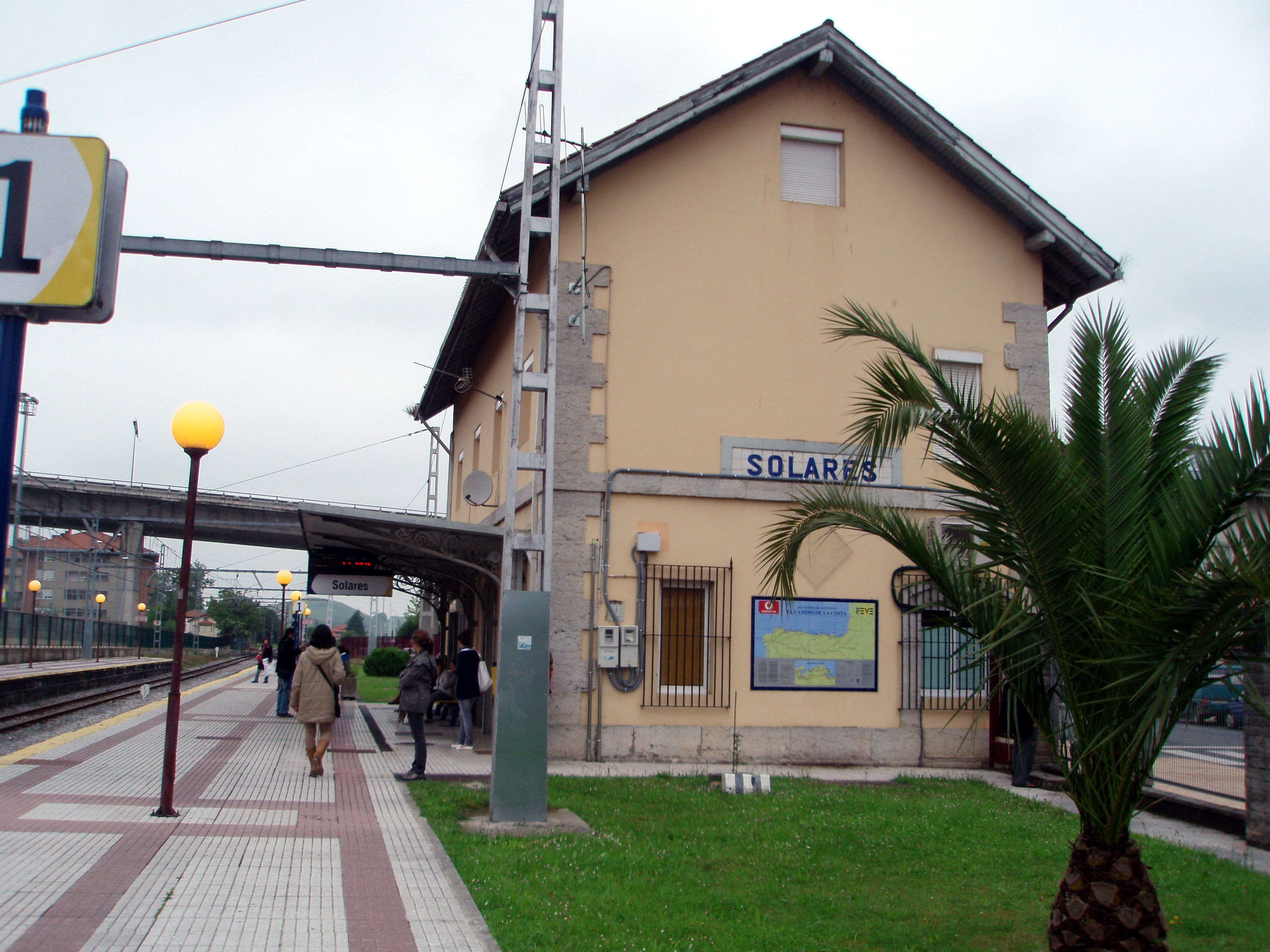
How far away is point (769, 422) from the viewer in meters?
15.0

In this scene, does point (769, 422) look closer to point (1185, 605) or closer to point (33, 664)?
point (1185, 605)

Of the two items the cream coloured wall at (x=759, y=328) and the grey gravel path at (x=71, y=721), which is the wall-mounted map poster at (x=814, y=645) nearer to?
the cream coloured wall at (x=759, y=328)

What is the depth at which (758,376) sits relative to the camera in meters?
15.0

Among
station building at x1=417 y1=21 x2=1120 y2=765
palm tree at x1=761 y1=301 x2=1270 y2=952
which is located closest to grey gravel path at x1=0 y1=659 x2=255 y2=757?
station building at x1=417 y1=21 x2=1120 y2=765

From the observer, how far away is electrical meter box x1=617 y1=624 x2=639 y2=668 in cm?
1386

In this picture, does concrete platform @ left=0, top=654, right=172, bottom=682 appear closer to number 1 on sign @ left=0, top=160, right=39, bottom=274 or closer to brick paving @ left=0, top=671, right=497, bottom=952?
brick paving @ left=0, top=671, right=497, bottom=952

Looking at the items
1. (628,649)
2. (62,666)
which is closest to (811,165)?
(628,649)

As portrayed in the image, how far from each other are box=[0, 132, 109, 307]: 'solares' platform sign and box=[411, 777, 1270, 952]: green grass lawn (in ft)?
13.4

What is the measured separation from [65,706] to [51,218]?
23.4 meters

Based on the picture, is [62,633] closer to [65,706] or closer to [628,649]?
[65,706]

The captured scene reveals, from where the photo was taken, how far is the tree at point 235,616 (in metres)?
120

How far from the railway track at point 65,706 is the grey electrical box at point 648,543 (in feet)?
18.2

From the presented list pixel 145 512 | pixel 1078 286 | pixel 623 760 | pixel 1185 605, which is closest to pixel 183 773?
pixel 623 760

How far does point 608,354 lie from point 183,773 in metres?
7.06
